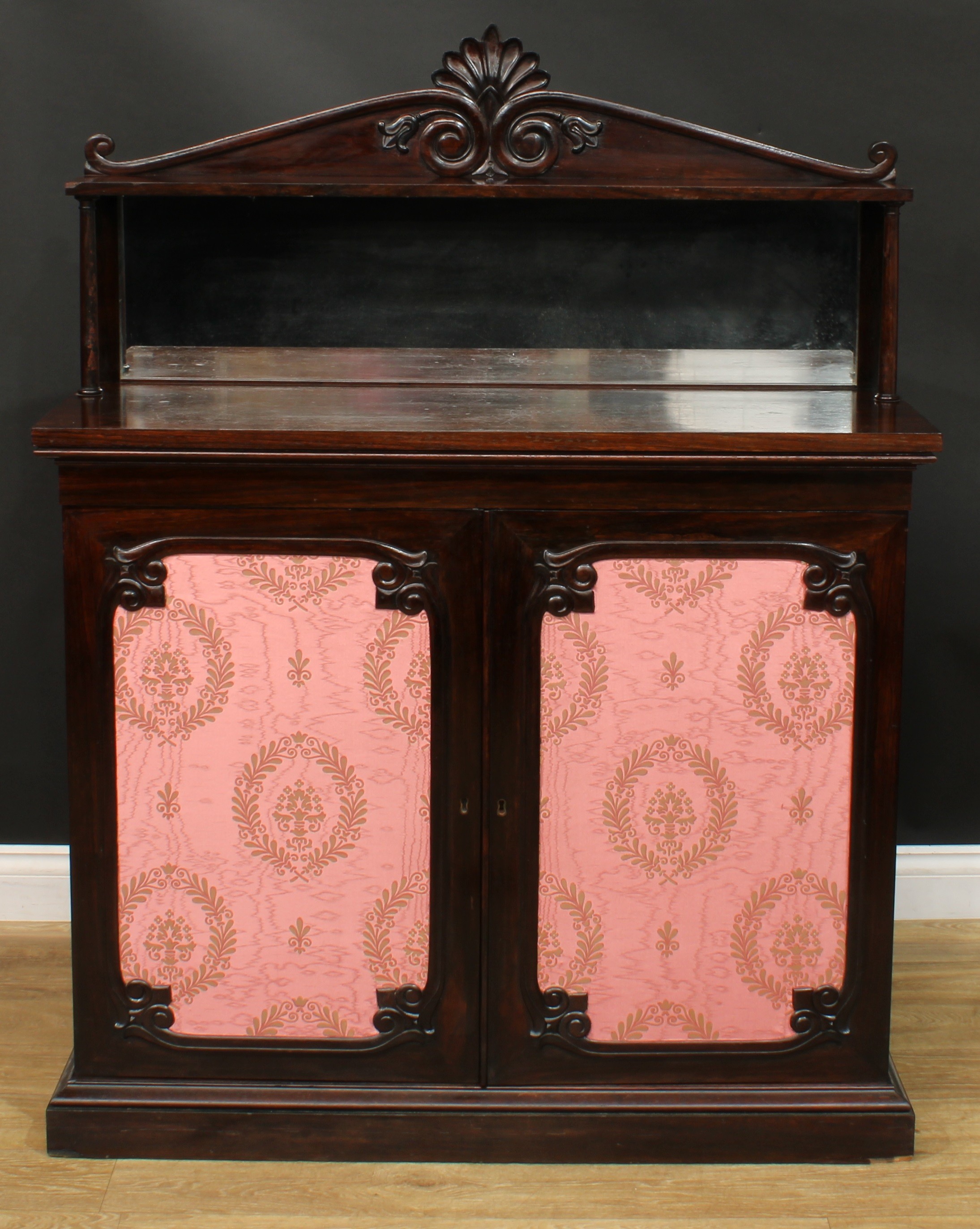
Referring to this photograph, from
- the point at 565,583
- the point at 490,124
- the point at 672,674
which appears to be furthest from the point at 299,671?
the point at 490,124

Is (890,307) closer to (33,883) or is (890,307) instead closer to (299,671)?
(299,671)

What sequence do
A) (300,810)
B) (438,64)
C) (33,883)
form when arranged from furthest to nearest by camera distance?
(33,883) → (438,64) → (300,810)

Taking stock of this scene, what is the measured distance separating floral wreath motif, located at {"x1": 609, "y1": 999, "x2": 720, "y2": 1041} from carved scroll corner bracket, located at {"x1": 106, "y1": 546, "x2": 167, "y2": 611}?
869mm

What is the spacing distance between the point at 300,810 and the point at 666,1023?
60 cm

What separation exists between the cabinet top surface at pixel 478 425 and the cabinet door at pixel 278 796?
0.11 metres

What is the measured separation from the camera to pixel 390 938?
6.40 ft

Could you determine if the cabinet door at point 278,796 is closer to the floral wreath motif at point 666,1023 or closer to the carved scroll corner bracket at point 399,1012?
the carved scroll corner bracket at point 399,1012

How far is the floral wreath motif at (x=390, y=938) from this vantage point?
1939mm

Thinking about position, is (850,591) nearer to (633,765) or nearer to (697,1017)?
(633,765)

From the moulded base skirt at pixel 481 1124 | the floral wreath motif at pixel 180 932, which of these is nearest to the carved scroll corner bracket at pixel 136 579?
the floral wreath motif at pixel 180 932

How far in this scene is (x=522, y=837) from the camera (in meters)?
1.92

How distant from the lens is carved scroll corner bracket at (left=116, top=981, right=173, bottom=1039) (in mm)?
1964

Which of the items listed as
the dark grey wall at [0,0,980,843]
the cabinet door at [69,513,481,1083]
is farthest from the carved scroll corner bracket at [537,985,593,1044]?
the dark grey wall at [0,0,980,843]

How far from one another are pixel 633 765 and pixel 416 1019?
1.57 ft
